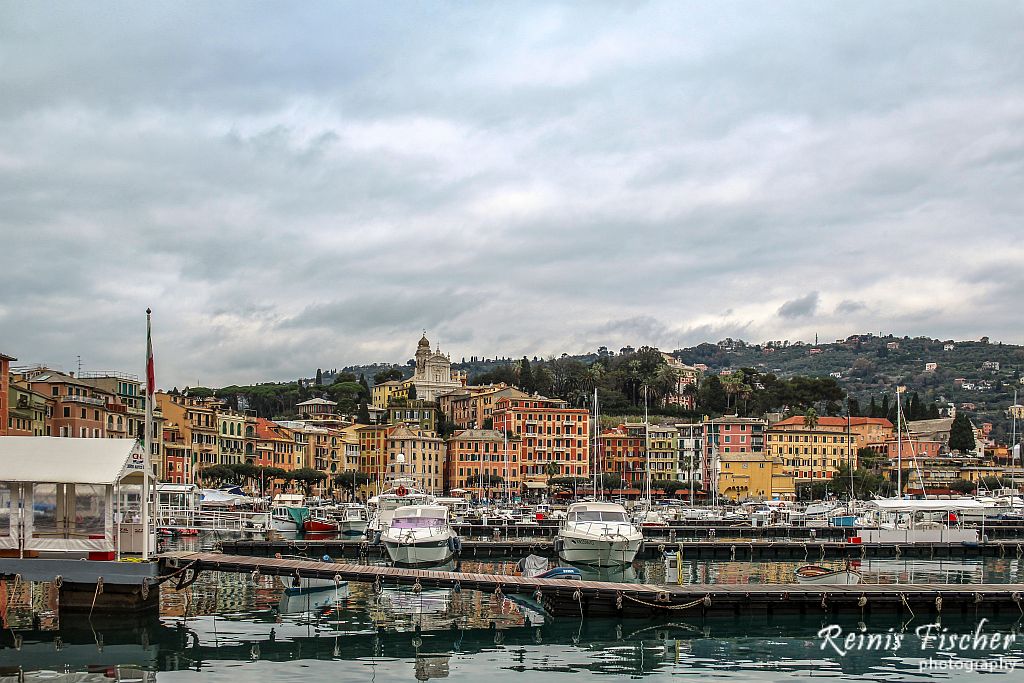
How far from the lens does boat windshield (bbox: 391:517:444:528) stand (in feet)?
208

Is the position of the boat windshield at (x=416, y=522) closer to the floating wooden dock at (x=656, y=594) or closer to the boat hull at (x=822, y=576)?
the floating wooden dock at (x=656, y=594)

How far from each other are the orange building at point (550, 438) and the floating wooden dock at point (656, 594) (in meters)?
134

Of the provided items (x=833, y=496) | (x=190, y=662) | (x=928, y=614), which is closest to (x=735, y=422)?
(x=833, y=496)

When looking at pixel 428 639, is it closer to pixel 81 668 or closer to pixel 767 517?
pixel 81 668

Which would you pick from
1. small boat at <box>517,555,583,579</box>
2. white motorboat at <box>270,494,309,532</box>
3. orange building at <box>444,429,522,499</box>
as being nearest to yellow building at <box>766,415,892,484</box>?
Result: orange building at <box>444,429,522,499</box>

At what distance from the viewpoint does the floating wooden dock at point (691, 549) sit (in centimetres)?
7331

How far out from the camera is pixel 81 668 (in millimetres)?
34094

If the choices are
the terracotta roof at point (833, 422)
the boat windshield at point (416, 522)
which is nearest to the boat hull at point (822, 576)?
the boat windshield at point (416, 522)

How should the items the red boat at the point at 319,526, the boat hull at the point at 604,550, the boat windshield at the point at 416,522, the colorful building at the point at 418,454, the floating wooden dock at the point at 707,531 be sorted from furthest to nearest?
the colorful building at the point at 418,454 < the floating wooden dock at the point at 707,531 < the red boat at the point at 319,526 < the boat windshield at the point at 416,522 < the boat hull at the point at 604,550

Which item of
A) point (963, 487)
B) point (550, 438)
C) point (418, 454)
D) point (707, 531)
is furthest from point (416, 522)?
point (963, 487)

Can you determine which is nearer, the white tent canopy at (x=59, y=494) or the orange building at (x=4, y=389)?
the white tent canopy at (x=59, y=494)

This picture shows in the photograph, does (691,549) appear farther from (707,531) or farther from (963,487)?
(963,487)

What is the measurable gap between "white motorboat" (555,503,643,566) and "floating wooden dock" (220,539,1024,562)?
9.39m

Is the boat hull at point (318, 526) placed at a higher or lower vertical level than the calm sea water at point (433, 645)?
lower
